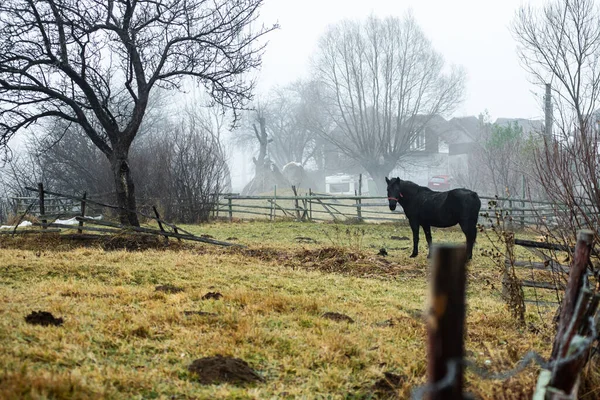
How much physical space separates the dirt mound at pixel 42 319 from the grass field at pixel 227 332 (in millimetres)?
110

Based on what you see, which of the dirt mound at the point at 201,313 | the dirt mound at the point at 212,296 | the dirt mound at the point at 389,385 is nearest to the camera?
the dirt mound at the point at 389,385

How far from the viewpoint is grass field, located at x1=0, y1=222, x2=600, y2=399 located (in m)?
3.58

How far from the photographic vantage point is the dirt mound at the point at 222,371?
385 centimetres

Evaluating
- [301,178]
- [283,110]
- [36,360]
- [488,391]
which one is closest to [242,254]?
[36,360]

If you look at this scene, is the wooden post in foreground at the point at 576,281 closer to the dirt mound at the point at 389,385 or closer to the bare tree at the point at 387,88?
the dirt mound at the point at 389,385

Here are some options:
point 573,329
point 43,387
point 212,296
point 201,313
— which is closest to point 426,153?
point 212,296

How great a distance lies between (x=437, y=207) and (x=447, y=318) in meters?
11.4

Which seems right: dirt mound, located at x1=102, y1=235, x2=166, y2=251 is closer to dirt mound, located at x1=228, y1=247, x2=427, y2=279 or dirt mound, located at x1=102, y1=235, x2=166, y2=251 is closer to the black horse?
dirt mound, located at x1=228, y1=247, x2=427, y2=279

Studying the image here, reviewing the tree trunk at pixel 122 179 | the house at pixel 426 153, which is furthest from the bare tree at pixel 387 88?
the tree trunk at pixel 122 179

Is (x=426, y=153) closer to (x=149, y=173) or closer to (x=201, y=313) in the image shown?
(x=149, y=173)

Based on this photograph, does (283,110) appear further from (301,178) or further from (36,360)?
(36,360)

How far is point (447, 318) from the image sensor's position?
147cm

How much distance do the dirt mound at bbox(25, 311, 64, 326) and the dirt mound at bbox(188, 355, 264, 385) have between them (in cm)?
159

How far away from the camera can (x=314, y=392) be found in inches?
149
